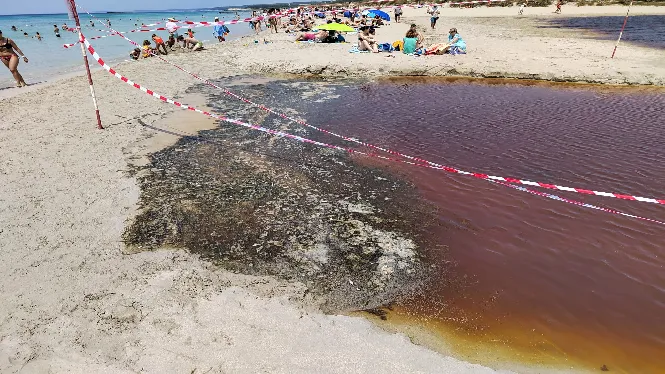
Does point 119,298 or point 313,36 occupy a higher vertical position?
point 313,36

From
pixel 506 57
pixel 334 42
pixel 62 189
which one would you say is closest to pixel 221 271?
pixel 62 189

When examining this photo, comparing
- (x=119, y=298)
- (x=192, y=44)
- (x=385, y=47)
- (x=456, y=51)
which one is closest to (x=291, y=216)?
(x=119, y=298)

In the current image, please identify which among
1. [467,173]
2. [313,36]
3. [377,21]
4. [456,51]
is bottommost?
[467,173]

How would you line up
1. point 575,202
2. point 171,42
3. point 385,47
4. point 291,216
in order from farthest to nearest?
point 171,42 → point 385,47 → point 575,202 → point 291,216

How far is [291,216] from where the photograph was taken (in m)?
5.58

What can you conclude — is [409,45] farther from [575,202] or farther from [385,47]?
[575,202]

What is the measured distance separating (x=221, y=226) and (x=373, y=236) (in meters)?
2.16

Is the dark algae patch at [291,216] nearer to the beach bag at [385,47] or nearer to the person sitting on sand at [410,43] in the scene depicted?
the person sitting on sand at [410,43]

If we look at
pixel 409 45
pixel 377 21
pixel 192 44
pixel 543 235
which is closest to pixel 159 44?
pixel 192 44

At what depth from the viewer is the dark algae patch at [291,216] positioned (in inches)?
175

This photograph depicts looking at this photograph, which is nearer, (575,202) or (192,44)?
(575,202)

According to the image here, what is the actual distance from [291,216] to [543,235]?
363 centimetres

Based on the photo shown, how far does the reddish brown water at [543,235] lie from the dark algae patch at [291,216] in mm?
493

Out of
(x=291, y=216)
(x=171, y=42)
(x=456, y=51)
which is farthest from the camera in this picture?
(x=171, y=42)
